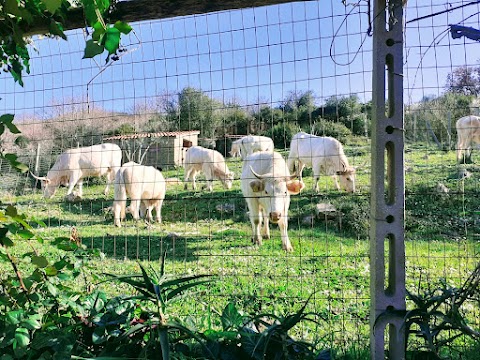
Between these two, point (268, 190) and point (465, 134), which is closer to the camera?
point (465, 134)

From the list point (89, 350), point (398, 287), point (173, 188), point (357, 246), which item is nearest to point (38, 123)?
point (89, 350)

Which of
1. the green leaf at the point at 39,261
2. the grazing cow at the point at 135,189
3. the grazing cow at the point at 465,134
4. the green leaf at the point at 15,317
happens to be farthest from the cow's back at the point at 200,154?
the green leaf at the point at 15,317

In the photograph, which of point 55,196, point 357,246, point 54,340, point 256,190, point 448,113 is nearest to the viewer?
point 54,340

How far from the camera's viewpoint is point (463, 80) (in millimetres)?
3119

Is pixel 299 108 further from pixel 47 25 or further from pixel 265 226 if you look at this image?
pixel 265 226

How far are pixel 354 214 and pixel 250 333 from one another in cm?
595

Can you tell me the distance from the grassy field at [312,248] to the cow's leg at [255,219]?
148 millimetres

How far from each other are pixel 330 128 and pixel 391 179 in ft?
5.70

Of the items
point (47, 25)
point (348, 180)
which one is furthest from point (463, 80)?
point (348, 180)

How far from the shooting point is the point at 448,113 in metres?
3.70

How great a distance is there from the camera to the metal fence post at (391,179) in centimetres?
236

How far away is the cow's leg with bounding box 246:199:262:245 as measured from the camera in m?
7.72

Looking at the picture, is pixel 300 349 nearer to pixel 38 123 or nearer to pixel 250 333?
pixel 250 333

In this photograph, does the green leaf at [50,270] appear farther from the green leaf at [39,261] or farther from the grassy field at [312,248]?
the grassy field at [312,248]
